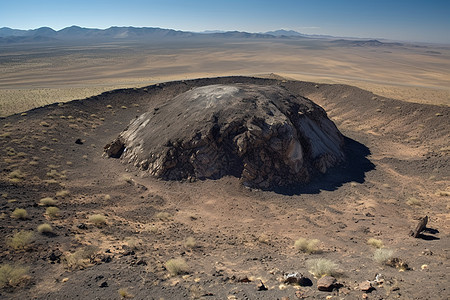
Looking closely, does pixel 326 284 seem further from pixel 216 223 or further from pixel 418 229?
pixel 216 223

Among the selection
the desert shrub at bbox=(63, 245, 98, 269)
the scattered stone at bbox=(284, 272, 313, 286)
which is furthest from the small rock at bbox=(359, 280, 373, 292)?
the desert shrub at bbox=(63, 245, 98, 269)

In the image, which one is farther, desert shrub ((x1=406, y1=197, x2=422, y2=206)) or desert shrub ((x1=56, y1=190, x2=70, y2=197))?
desert shrub ((x1=406, y1=197, x2=422, y2=206))

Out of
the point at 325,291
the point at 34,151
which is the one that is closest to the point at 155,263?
the point at 325,291

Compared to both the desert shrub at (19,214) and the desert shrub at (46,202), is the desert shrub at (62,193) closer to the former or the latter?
the desert shrub at (46,202)

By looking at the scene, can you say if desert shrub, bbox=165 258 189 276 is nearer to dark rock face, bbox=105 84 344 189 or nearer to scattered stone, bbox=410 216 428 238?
dark rock face, bbox=105 84 344 189

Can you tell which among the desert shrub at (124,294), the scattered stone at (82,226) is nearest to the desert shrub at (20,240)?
the scattered stone at (82,226)

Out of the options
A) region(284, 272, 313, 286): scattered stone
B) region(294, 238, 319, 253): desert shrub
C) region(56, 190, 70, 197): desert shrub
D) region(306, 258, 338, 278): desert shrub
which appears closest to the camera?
region(284, 272, 313, 286): scattered stone

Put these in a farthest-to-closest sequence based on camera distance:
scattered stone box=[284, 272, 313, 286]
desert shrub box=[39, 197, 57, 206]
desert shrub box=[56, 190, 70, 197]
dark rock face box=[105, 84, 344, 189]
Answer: dark rock face box=[105, 84, 344, 189]
desert shrub box=[56, 190, 70, 197]
desert shrub box=[39, 197, 57, 206]
scattered stone box=[284, 272, 313, 286]
